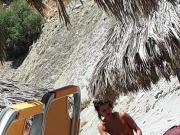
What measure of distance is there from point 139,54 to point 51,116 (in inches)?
112

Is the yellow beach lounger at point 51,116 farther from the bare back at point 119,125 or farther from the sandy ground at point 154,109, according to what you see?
the sandy ground at point 154,109

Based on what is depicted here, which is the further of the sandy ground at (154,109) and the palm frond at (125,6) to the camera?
A: the sandy ground at (154,109)

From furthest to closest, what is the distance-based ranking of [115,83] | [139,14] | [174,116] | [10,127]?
[174,116] → [115,83] → [139,14] → [10,127]

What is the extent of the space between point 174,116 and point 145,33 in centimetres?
407

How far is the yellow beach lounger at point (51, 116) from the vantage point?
9.18 ft

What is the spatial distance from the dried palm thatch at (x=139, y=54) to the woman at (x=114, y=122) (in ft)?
2.34

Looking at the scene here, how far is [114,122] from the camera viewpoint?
5.75 m

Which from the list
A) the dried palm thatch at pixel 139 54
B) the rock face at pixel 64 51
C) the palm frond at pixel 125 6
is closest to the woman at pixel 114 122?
the dried palm thatch at pixel 139 54

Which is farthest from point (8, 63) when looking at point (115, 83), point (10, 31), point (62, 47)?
point (115, 83)

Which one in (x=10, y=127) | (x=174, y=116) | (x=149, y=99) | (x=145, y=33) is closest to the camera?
(x=10, y=127)

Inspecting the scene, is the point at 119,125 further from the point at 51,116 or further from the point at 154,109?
the point at 154,109

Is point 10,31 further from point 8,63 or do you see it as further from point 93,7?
point 93,7

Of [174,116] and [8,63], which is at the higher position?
[174,116]

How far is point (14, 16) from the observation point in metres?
29.4
